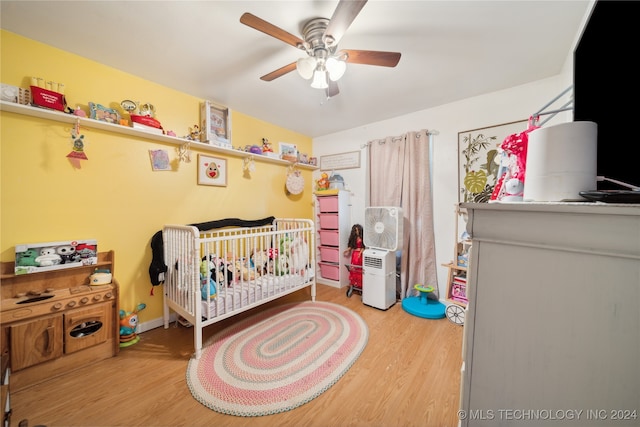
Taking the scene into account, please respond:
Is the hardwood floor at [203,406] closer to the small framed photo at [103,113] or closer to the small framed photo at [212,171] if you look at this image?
the small framed photo at [212,171]

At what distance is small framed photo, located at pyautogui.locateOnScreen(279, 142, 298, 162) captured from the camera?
2.96 metres

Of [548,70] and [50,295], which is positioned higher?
[548,70]

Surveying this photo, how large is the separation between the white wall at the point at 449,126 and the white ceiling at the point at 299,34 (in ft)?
0.40

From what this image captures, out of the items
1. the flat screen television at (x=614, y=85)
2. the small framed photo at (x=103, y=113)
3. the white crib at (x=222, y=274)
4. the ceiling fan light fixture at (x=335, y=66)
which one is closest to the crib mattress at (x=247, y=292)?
the white crib at (x=222, y=274)

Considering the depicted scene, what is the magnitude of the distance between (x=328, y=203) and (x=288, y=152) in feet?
3.00

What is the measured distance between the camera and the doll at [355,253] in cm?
272

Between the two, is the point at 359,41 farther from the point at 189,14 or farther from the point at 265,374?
the point at 265,374

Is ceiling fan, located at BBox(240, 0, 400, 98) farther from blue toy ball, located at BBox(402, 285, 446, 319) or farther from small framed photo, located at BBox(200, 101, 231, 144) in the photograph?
blue toy ball, located at BBox(402, 285, 446, 319)

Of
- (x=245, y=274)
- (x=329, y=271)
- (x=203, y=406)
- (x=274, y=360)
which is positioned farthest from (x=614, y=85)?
(x=329, y=271)

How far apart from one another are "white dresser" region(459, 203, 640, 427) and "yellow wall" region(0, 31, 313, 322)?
235 centimetres

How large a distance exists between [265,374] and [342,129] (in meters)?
2.93

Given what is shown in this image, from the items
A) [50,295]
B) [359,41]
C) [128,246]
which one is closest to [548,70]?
[359,41]

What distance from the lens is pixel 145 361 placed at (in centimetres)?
155

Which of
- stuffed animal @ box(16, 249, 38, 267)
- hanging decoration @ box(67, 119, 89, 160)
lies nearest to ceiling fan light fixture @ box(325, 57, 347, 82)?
hanging decoration @ box(67, 119, 89, 160)
